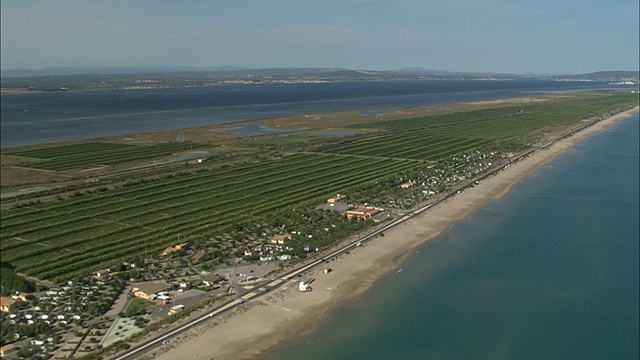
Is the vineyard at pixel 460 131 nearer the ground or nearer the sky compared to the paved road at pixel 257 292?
nearer the sky

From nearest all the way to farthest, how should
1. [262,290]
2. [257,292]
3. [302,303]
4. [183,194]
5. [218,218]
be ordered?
[302,303] < [257,292] < [262,290] < [218,218] < [183,194]

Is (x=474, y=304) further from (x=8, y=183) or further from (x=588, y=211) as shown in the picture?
(x=8, y=183)

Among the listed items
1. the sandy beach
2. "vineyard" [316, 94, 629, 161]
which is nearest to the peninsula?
the sandy beach

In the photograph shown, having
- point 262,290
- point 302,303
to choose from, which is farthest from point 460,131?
point 302,303

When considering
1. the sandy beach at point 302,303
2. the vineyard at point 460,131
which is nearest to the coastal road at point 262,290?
the sandy beach at point 302,303

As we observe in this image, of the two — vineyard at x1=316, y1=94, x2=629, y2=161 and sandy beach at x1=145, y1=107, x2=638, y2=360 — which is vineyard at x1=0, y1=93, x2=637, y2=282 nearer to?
vineyard at x1=316, y1=94, x2=629, y2=161

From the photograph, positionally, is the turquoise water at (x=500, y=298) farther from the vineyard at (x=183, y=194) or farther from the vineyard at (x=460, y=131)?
the vineyard at (x=460, y=131)

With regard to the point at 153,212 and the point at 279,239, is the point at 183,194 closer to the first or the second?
the point at 153,212
